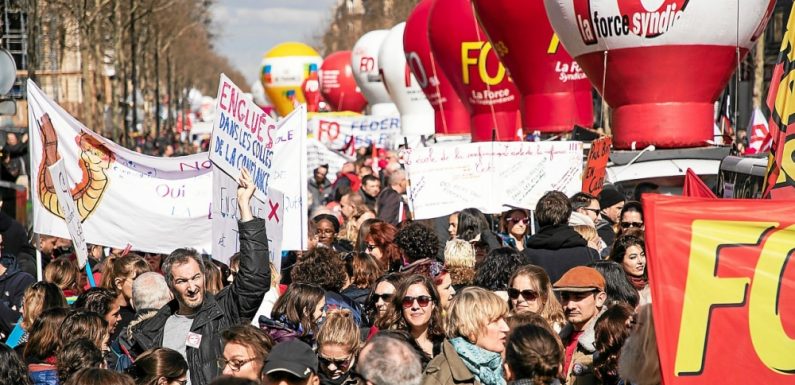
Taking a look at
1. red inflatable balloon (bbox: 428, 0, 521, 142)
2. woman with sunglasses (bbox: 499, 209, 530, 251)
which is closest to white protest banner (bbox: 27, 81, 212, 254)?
woman with sunglasses (bbox: 499, 209, 530, 251)

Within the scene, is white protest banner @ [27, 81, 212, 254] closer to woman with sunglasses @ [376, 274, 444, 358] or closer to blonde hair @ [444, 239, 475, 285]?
blonde hair @ [444, 239, 475, 285]

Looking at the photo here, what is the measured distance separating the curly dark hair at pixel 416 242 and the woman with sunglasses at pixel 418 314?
6.96 feet

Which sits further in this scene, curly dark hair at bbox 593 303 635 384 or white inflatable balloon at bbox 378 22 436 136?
white inflatable balloon at bbox 378 22 436 136

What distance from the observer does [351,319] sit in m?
6.02

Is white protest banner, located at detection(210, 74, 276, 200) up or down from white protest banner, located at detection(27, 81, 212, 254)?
up

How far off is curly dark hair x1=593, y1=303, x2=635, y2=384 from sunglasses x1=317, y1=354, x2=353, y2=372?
3.51ft

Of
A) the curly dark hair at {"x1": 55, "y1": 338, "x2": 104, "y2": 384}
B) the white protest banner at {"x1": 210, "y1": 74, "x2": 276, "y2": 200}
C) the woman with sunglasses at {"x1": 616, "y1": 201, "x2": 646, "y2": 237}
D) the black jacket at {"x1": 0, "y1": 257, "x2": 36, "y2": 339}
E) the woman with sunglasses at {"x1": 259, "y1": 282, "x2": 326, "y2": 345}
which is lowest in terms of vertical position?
the black jacket at {"x1": 0, "y1": 257, "x2": 36, "y2": 339}

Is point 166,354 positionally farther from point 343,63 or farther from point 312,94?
point 312,94

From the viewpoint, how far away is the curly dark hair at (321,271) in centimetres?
744

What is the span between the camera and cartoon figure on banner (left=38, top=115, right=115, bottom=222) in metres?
10.1

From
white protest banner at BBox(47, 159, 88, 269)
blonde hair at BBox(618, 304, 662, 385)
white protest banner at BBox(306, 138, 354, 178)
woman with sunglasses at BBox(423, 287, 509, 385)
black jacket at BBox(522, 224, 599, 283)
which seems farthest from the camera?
white protest banner at BBox(306, 138, 354, 178)

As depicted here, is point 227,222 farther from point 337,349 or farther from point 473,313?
point 473,313

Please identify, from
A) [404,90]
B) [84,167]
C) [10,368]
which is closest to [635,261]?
[10,368]

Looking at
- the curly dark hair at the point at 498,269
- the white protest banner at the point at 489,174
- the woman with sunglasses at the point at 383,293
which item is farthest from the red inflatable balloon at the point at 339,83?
the woman with sunglasses at the point at 383,293
